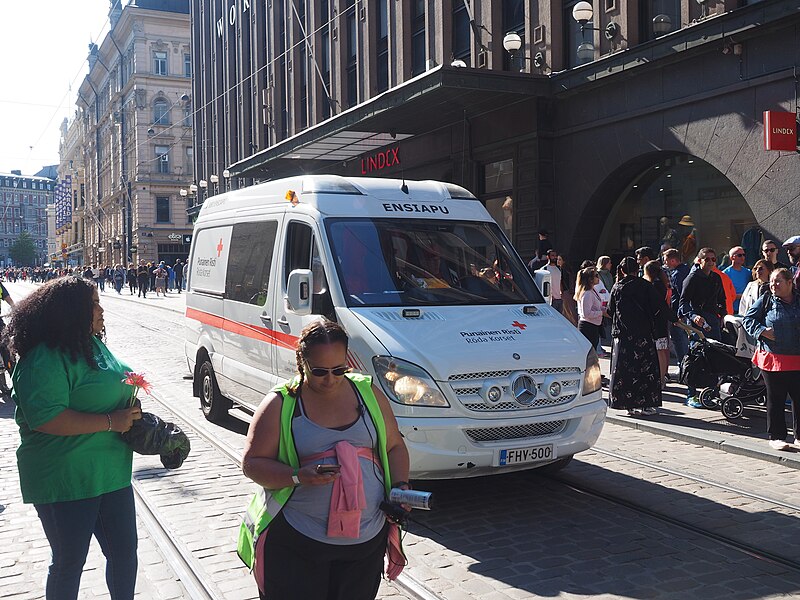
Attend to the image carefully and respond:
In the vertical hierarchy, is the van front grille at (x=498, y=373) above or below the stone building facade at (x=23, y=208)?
below

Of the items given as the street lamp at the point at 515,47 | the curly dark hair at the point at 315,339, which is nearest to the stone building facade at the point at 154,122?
the street lamp at the point at 515,47

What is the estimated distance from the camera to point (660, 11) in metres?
16.0

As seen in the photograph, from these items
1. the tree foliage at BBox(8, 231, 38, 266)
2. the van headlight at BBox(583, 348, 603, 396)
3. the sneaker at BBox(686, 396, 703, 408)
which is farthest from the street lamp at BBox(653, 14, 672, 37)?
the tree foliage at BBox(8, 231, 38, 266)

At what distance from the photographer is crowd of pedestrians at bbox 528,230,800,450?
7754mm

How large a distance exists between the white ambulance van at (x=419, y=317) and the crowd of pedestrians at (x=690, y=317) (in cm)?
104

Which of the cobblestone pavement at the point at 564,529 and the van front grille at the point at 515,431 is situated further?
the van front grille at the point at 515,431

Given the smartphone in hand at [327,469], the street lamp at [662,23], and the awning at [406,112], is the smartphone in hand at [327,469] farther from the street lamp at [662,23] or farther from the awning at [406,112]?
the awning at [406,112]

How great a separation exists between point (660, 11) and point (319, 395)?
597 inches

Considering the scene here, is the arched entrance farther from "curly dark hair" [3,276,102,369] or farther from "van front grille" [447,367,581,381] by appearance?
"curly dark hair" [3,276,102,369]

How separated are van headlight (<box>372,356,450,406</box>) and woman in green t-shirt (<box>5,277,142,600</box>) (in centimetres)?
244

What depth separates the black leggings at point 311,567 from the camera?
2.88m

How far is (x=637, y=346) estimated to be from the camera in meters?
9.76

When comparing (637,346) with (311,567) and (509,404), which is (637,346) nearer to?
(509,404)

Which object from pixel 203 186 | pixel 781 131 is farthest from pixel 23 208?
pixel 781 131
